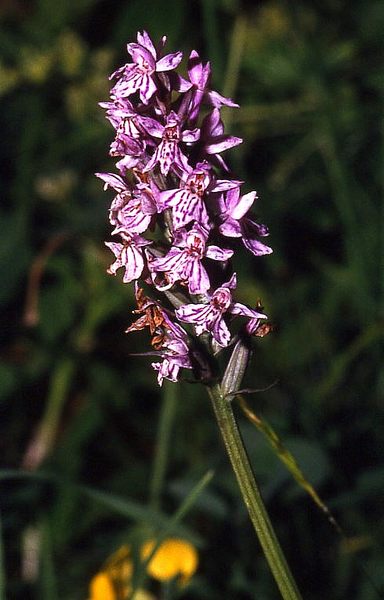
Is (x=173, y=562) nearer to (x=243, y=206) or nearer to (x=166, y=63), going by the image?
(x=243, y=206)

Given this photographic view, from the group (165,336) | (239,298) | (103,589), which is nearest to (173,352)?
(165,336)

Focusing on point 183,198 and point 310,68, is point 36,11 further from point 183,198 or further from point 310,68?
point 183,198

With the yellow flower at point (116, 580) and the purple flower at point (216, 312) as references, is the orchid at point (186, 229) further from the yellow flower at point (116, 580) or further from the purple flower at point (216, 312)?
the yellow flower at point (116, 580)

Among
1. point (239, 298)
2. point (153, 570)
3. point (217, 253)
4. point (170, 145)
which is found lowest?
point (153, 570)

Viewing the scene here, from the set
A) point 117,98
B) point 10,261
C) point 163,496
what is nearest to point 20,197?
point 10,261

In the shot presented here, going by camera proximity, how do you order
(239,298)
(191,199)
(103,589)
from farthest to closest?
(239,298) → (103,589) → (191,199)

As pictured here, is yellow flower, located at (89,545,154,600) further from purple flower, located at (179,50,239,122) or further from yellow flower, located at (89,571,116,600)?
purple flower, located at (179,50,239,122)
